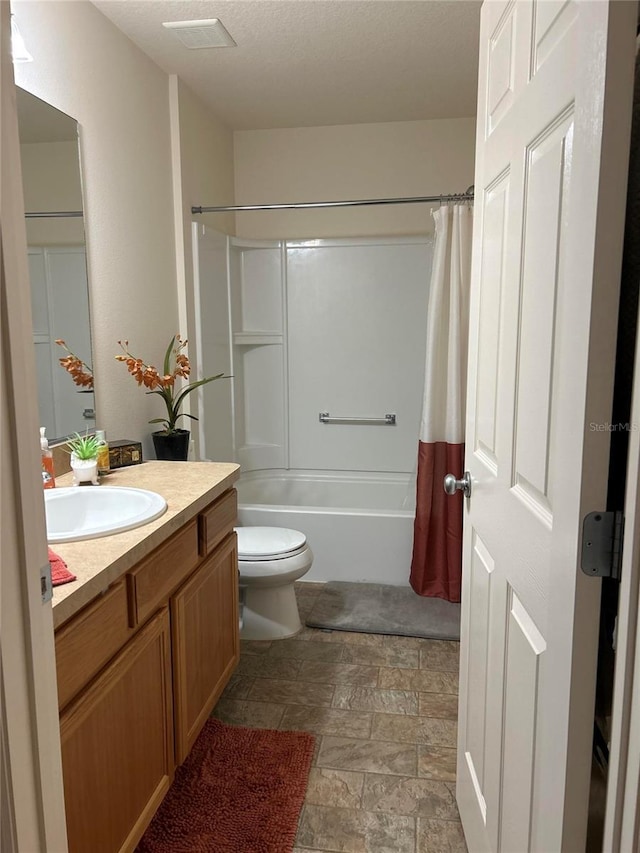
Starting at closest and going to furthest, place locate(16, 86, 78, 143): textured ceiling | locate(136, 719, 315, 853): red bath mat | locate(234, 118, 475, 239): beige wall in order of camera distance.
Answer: locate(136, 719, 315, 853): red bath mat → locate(16, 86, 78, 143): textured ceiling → locate(234, 118, 475, 239): beige wall

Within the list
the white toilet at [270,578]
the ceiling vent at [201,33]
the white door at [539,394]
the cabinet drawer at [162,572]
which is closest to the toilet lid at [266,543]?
the white toilet at [270,578]

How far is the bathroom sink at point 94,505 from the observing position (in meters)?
1.66

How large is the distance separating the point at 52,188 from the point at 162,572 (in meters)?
1.28

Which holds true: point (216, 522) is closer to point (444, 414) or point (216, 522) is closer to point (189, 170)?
point (444, 414)

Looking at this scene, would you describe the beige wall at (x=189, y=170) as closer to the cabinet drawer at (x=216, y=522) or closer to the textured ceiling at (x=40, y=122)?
the textured ceiling at (x=40, y=122)

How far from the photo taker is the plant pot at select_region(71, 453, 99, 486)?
1875mm

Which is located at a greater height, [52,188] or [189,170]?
[189,170]

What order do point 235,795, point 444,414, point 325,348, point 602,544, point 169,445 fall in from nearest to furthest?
point 602,544, point 235,795, point 169,445, point 444,414, point 325,348

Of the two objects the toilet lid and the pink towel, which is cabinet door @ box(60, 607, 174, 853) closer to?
the pink towel

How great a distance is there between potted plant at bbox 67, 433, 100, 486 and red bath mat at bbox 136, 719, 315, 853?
3.09ft

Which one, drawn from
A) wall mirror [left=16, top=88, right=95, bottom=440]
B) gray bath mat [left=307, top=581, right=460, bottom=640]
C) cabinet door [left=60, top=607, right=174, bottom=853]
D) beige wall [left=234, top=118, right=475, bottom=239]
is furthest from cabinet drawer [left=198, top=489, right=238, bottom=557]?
beige wall [left=234, top=118, right=475, bottom=239]

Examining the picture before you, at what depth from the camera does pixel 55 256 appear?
195cm

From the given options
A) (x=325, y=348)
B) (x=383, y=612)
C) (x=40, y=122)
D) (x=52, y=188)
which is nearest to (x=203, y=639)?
(x=383, y=612)

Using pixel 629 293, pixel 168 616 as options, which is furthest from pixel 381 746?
pixel 629 293
